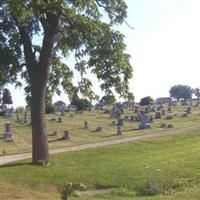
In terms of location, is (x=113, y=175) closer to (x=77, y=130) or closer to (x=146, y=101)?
(x=77, y=130)

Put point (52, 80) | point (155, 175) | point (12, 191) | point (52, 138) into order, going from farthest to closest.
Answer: point (52, 138), point (52, 80), point (155, 175), point (12, 191)

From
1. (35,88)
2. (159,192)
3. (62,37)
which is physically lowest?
(159,192)

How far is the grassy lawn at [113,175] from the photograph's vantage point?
55.2ft

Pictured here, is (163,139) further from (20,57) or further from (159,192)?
(159,192)

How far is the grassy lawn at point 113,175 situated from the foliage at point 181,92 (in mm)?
79059

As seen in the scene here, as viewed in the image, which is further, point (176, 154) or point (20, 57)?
point (176, 154)

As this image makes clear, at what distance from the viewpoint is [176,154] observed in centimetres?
2569

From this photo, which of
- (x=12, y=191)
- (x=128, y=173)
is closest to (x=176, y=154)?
(x=128, y=173)

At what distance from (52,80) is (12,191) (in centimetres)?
930

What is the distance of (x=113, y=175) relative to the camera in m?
19.8

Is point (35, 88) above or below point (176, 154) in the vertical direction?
above

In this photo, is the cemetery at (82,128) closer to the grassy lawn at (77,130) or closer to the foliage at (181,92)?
the grassy lawn at (77,130)

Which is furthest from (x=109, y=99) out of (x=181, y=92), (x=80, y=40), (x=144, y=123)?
(x=181, y=92)

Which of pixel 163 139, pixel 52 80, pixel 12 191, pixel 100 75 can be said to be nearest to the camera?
→ pixel 12 191
